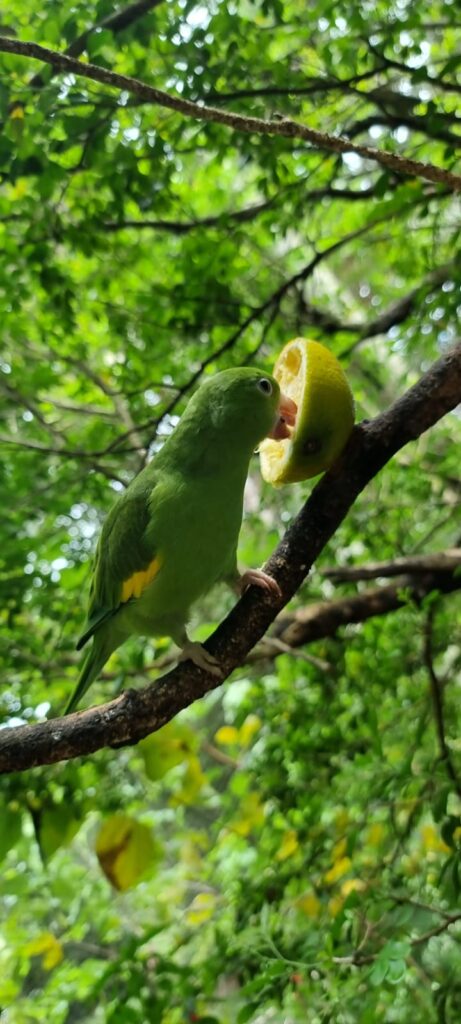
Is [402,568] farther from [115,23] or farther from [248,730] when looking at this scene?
[115,23]

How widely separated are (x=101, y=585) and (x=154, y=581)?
11 cm

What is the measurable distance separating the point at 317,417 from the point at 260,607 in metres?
0.23

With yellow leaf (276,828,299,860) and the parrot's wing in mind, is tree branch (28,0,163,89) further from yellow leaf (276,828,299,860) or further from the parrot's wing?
yellow leaf (276,828,299,860)

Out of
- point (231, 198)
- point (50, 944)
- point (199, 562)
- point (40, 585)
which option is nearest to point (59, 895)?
point (50, 944)

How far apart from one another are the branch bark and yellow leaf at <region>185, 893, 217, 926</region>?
131cm

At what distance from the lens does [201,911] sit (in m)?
1.99

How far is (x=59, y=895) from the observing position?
1708 mm

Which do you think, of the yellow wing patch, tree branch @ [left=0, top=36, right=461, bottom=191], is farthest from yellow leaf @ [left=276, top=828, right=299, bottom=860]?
tree branch @ [left=0, top=36, right=461, bottom=191]

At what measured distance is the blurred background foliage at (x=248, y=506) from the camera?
4.25 ft

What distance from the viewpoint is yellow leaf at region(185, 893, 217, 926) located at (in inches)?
75.4

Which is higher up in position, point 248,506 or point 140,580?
point 248,506

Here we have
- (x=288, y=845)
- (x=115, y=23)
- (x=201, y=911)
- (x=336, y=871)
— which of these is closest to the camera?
(x=115, y=23)

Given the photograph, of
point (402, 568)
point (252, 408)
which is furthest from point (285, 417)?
point (402, 568)

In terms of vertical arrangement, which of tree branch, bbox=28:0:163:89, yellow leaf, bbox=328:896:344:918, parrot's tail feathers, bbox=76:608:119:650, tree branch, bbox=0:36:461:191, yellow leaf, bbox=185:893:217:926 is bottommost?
yellow leaf, bbox=328:896:344:918
